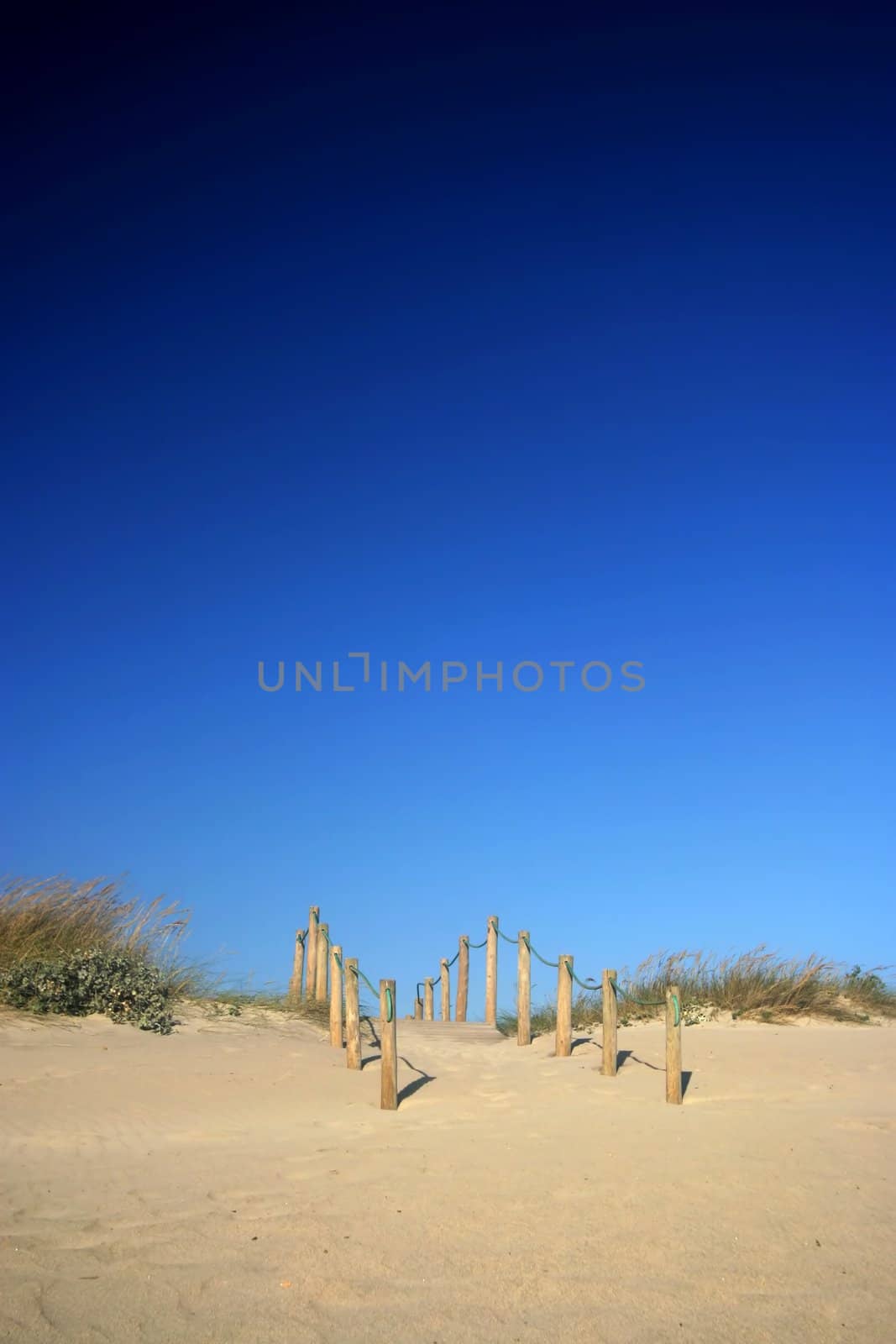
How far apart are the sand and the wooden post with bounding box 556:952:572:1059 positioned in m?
1.64

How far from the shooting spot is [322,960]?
17.7m

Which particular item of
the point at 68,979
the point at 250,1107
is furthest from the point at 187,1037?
the point at 250,1107

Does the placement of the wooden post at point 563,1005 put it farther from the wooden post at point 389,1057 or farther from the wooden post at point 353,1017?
the wooden post at point 389,1057

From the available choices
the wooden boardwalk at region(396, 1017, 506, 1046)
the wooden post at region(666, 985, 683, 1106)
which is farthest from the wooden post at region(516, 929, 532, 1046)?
the wooden post at region(666, 985, 683, 1106)

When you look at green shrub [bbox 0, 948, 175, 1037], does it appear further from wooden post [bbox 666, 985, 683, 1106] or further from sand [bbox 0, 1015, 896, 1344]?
wooden post [bbox 666, 985, 683, 1106]

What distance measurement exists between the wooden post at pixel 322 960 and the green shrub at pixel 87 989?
3556mm

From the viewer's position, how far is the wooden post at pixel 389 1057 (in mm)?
10180

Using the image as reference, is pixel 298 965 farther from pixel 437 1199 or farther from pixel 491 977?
pixel 437 1199

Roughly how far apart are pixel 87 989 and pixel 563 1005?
6443 mm

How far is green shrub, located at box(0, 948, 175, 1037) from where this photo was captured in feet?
42.2

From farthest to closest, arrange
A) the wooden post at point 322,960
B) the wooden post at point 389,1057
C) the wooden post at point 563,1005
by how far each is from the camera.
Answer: the wooden post at point 322,960 → the wooden post at point 563,1005 → the wooden post at point 389,1057

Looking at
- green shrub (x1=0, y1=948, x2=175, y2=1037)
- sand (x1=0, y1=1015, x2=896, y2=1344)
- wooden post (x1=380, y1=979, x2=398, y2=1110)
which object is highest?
green shrub (x1=0, y1=948, x2=175, y2=1037)

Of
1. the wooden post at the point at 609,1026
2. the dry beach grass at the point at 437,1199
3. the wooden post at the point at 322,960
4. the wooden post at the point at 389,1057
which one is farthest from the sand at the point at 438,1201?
the wooden post at the point at 322,960

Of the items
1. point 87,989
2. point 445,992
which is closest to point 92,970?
point 87,989
